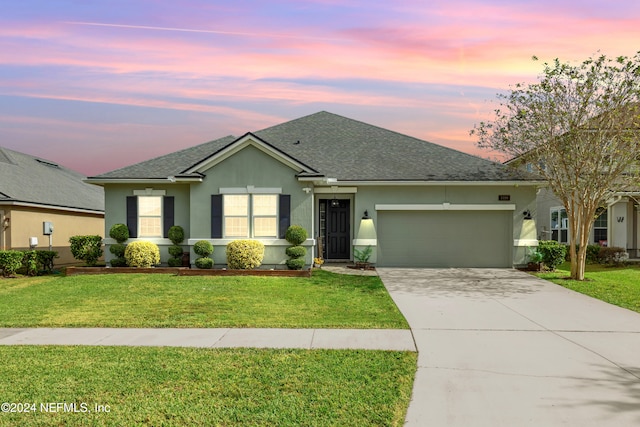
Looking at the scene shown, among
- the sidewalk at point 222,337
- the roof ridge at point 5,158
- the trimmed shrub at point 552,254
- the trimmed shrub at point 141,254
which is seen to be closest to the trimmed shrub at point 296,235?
the trimmed shrub at point 141,254

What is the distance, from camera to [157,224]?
652 inches

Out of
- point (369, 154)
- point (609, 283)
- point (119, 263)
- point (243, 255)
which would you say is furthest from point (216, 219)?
point (609, 283)

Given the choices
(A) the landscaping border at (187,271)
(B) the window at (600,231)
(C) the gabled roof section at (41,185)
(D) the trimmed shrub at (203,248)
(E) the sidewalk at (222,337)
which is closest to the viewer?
(E) the sidewalk at (222,337)

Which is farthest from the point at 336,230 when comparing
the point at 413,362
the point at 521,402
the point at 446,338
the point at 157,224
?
the point at 521,402

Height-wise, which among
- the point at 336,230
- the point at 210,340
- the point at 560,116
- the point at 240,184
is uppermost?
the point at 560,116

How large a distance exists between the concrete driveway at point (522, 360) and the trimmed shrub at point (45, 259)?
42.1ft

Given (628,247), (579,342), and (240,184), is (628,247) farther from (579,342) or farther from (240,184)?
(240,184)

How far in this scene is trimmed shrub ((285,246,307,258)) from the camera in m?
15.1

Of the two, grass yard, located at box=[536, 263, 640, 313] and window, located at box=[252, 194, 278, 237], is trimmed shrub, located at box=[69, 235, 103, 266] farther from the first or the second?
grass yard, located at box=[536, 263, 640, 313]

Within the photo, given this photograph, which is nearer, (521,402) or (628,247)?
(521,402)

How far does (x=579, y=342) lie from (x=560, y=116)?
28.9 feet

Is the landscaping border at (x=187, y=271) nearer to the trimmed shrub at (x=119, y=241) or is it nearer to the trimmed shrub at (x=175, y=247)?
the trimmed shrub at (x=175, y=247)

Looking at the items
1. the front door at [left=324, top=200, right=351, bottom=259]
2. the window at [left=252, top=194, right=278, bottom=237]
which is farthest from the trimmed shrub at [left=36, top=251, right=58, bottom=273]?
the front door at [left=324, top=200, right=351, bottom=259]

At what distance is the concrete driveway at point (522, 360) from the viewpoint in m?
4.53
